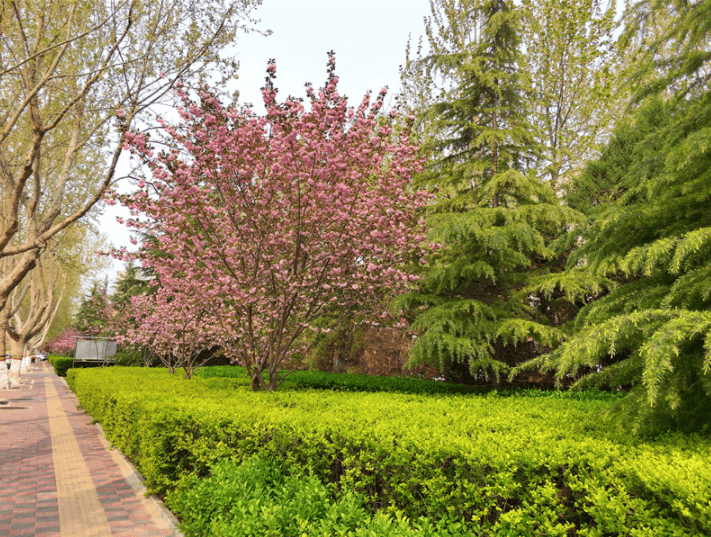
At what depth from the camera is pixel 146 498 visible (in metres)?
5.68

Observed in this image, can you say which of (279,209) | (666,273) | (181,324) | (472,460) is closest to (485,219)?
(279,209)

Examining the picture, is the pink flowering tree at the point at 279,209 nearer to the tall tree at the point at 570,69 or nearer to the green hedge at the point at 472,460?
the green hedge at the point at 472,460

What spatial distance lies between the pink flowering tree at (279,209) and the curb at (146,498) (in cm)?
259

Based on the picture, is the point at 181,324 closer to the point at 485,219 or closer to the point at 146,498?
the point at 146,498

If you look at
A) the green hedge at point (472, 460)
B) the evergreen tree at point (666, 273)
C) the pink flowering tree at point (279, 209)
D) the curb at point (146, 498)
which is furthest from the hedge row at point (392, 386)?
the evergreen tree at point (666, 273)

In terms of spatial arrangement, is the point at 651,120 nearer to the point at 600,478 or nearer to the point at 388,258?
the point at 388,258

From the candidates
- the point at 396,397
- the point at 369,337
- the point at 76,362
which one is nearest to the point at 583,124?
the point at 369,337

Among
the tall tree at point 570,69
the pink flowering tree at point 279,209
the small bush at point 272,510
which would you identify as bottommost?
the small bush at point 272,510

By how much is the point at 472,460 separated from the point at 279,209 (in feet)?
18.6

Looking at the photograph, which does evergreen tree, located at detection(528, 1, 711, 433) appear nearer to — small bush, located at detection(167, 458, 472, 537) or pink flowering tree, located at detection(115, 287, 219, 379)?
small bush, located at detection(167, 458, 472, 537)

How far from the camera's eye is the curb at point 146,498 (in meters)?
4.81

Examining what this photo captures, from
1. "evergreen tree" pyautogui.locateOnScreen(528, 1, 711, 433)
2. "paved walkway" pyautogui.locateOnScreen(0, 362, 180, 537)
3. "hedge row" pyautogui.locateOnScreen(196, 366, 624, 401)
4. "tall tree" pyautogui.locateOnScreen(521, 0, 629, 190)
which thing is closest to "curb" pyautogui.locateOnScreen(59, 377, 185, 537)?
"paved walkway" pyautogui.locateOnScreen(0, 362, 180, 537)

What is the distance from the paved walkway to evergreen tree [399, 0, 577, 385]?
17.0 feet

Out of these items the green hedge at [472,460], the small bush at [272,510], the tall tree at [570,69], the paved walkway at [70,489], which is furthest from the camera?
the tall tree at [570,69]
